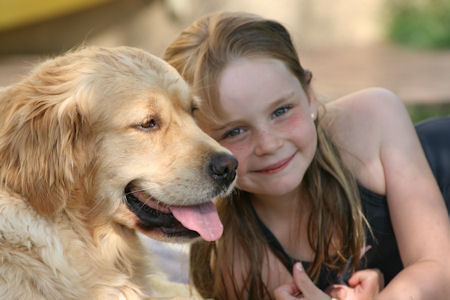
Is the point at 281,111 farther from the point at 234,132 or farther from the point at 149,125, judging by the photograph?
the point at 149,125

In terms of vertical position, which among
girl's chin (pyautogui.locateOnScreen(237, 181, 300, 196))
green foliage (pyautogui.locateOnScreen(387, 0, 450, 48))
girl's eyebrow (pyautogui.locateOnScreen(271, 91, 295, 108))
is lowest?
green foliage (pyautogui.locateOnScreen(387, 0, 450, 48))

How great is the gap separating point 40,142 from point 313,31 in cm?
905

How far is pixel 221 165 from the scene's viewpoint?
2.54 metres

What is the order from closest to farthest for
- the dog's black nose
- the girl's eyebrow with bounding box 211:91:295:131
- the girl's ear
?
the dog's black nose < the girl's eyebrow with bounding box 211:91:295:131 < the girl's ear

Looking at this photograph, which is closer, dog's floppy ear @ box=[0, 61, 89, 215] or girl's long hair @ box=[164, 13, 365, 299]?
dog's floppy ear @ box=[0, 61, 89, 215]

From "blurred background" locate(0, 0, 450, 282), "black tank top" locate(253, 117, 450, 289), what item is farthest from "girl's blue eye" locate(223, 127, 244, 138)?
"blurred background" locate(0, 0, 450, 282)

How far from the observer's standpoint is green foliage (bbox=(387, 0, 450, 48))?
10.0 m

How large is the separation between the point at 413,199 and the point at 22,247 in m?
1.90

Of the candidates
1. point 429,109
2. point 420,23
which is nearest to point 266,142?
point 429,109

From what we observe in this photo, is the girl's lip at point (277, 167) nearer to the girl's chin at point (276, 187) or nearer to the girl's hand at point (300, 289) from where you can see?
the girl's chin at point (276, 187)

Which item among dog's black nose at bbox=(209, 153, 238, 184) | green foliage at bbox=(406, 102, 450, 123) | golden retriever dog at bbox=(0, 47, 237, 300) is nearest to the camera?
golden retriever dog at bbox=(0, 47, 237, 300)

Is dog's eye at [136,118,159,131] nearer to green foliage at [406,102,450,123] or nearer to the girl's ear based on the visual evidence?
the girl's ear

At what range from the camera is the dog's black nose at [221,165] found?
2.54m

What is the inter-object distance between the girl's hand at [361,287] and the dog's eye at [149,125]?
1.31 metres
